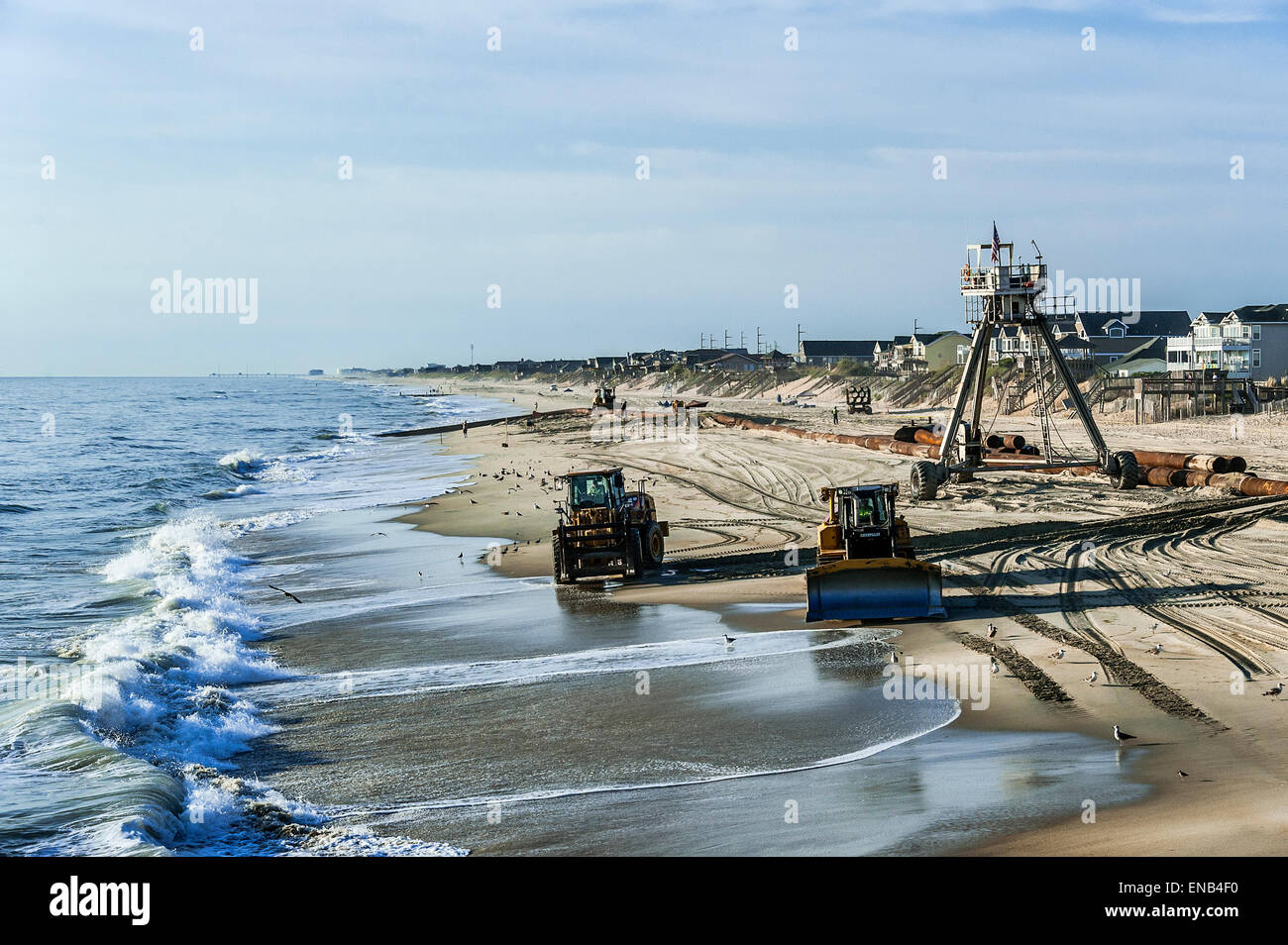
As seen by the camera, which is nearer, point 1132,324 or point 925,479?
point 925,479

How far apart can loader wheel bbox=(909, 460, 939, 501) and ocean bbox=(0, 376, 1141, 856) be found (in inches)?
469

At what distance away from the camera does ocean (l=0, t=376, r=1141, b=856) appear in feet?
30.2

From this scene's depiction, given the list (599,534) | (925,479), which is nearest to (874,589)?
(599,534)

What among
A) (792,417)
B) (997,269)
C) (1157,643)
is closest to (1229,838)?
(1157,643)

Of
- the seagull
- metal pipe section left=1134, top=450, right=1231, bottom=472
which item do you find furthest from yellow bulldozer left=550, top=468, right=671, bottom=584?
metal pipe section left=1134, top=450, right=1231, bottom=472

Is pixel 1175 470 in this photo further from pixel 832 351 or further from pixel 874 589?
pixel 832 351

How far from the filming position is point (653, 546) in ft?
77.5

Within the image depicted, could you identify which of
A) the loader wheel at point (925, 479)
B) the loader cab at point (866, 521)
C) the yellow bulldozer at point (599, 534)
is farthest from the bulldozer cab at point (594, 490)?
the loader wheel at point (925, 479)

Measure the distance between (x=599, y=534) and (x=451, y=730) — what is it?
979 cm

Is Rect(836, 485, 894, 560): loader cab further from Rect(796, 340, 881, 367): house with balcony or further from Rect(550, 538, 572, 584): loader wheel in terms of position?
Rect(796, 340, 881, 367): house with balcony

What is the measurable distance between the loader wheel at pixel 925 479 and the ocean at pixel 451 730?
11901 millimetres
